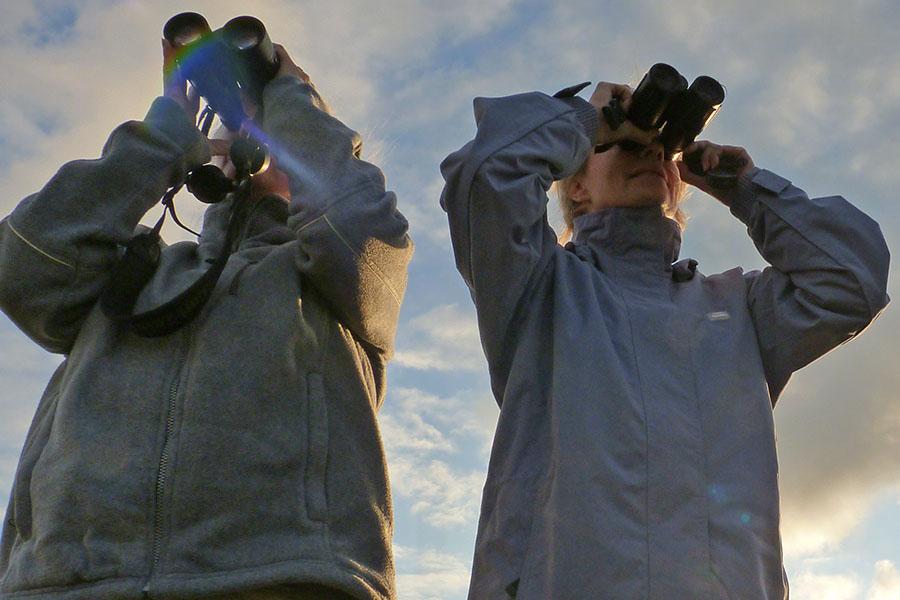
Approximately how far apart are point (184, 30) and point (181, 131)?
386mm

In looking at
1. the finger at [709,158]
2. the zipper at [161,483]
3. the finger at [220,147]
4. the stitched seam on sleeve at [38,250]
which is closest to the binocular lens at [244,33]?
the finger at [220,147]

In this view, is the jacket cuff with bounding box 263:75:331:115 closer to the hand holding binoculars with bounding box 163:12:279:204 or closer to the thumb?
the hand holding binoculars with bounding box 163:12:279:204

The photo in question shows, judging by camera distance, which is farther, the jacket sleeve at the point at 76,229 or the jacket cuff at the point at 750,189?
the jacket cuff at the point at 750,189

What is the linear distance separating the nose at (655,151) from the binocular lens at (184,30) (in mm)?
1116

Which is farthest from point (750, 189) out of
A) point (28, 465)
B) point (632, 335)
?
point (28, 465)

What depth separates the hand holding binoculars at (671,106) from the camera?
9.10ft

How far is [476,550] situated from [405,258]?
0.71 metres

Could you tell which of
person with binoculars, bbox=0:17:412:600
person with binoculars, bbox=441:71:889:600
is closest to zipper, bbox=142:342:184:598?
person with binoculars, bbox=0:17:412:600

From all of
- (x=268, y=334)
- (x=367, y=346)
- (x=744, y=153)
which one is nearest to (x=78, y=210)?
(x=268, y=334)

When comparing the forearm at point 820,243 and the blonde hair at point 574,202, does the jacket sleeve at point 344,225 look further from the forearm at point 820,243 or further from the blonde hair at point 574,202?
the forearm at point 820,243

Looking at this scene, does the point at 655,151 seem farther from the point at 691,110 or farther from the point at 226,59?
the point at 226,59

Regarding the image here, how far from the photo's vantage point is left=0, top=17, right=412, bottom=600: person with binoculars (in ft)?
7.45

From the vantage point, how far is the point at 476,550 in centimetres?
231

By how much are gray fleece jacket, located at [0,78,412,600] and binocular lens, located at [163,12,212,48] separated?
24 centimetres
